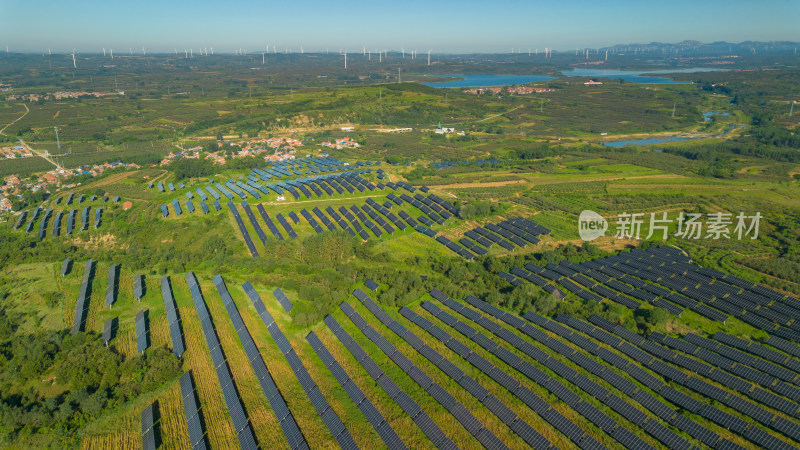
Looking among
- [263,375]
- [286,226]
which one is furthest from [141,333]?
[286,226]

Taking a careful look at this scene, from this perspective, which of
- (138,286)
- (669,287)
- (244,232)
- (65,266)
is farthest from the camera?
(244,232)

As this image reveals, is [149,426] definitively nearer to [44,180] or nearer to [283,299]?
[283,299]

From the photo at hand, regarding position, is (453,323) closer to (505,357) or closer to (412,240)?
(505,357)

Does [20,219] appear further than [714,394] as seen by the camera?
Yes

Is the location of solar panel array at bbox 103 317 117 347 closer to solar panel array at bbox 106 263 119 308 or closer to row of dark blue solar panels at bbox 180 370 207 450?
solar panel array at bbox 106 263 119 308

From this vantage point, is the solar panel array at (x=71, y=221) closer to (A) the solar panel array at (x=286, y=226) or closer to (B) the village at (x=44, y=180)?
(B) the village at (x=44, y=180)

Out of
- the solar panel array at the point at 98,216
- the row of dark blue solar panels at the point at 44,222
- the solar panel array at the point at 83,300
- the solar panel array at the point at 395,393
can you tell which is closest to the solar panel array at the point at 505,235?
the solar panel array at the point at 395,393
